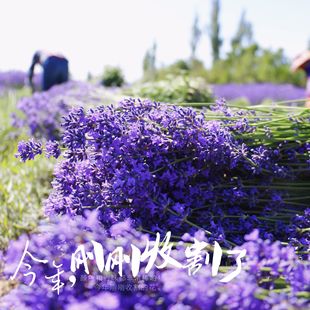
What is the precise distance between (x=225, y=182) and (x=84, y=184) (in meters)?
0.39

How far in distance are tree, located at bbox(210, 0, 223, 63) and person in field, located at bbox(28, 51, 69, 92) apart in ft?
83.9

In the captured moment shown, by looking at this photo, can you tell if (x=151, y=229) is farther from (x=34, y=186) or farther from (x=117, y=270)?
(x=34, y=186)

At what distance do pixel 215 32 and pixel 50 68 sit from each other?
2741 centimetres

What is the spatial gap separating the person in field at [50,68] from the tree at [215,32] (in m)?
25.6

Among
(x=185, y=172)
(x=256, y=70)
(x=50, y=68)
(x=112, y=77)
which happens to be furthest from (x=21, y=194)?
(x=256, y=70)

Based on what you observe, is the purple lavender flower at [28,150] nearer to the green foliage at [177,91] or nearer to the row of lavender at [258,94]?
the green foliage at [177,91]

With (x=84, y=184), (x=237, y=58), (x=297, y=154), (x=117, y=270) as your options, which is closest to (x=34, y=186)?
(x=84, y=184)

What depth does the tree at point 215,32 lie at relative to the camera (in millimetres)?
30375

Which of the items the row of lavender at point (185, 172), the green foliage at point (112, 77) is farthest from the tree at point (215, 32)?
the row of lavender at point (185, 172)

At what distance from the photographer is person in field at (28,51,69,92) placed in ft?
15.1

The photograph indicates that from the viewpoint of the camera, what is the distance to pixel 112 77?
738cm

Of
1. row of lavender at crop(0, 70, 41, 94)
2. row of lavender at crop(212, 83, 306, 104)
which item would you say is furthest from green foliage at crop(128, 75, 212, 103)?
row of lavender at crop(0, 70, 41, 94)

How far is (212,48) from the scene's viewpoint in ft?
100

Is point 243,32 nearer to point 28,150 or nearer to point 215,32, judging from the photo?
point 215,32
